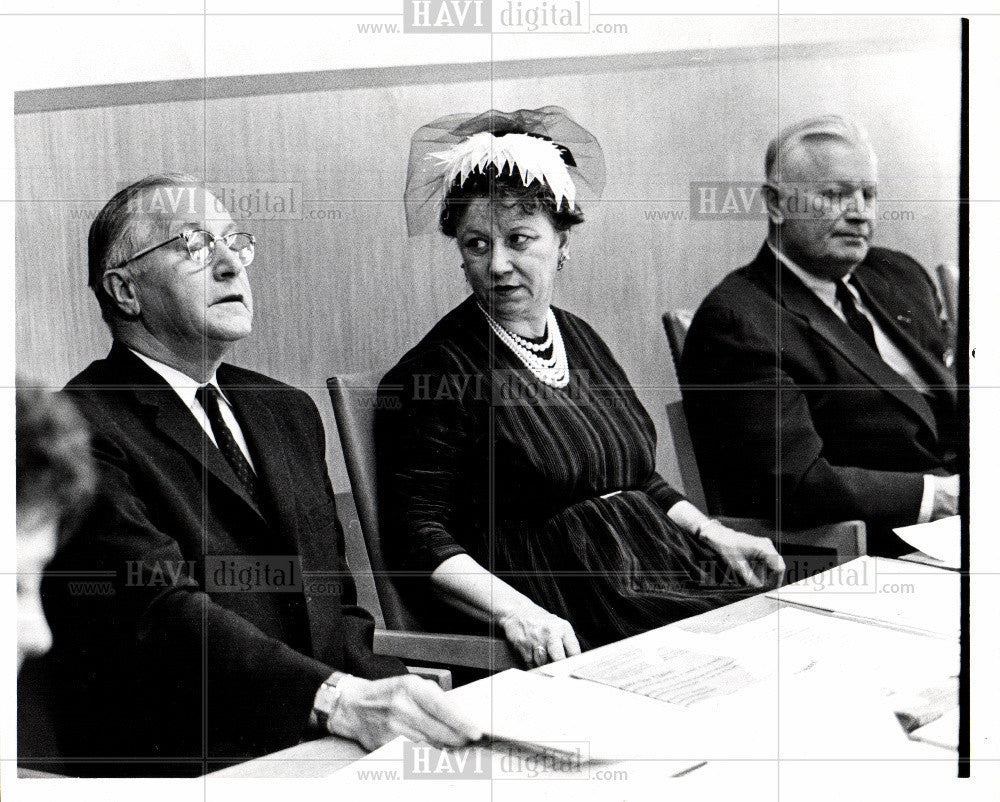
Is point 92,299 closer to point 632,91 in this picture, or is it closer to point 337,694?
point 337,694

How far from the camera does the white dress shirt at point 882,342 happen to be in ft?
7.78

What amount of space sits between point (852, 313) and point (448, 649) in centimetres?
110

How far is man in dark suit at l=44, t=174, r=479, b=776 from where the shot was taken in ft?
6.99

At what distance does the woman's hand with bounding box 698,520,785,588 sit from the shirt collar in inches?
41.8

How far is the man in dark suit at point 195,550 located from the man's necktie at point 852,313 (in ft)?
3.69

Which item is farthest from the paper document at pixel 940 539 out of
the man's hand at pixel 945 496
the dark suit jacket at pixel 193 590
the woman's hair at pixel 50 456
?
the woman's hair at pixel 50 456

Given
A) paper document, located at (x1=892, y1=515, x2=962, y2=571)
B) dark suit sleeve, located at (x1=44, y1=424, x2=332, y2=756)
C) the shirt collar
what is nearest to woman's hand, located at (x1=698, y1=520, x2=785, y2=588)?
paper document, located at (x1=892, y1=515, x2=962, y2=571)

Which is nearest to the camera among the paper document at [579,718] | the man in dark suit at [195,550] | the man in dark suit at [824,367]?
the paper document at [579,718]

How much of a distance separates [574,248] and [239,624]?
3.24 ft

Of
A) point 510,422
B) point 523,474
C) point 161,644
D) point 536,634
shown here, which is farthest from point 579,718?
point 161,644

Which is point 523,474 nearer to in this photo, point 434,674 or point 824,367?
point 434,674

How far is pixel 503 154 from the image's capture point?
2.24 metres

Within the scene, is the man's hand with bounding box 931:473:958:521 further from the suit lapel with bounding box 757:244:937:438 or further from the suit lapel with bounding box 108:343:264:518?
the suit lapel with bounding box 108:343:264:518

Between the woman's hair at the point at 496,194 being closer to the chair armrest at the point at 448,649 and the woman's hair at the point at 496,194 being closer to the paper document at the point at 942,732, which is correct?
the chair armrest at the point at 448,649
